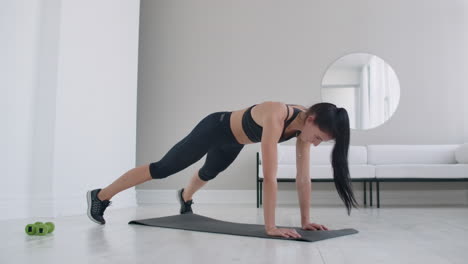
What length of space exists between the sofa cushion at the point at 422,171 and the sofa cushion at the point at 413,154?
1.08 feet

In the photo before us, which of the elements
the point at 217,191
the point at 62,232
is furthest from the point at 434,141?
the point at 62,232

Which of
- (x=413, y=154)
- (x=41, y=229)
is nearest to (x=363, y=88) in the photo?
(x=413, y=154)

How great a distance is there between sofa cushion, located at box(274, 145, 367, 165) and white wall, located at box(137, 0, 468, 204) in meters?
0.30

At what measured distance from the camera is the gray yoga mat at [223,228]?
209 cm

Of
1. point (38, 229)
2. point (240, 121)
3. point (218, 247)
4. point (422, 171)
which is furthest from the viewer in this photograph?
point (422, 171)

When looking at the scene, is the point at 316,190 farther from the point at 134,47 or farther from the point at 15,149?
the point at 15,149

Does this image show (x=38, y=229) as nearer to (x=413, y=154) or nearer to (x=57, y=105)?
(x=57, y=105)

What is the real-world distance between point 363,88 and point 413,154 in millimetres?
939

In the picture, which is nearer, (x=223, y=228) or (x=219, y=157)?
(x=223, y=228)

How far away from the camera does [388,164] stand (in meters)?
4.84

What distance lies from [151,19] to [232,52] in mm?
1131

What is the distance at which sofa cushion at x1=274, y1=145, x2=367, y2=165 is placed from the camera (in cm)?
491

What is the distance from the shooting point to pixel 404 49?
209 inches

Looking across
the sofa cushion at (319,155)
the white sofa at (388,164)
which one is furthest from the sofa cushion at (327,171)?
the sofa cushion at (319,155)
